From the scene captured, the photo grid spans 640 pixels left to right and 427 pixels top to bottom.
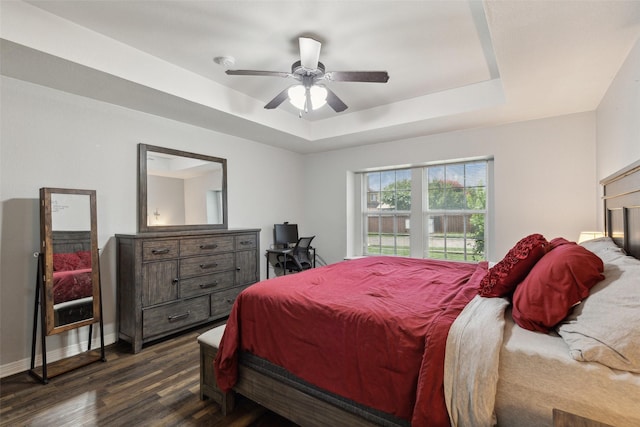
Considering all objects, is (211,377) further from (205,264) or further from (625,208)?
(625,208)

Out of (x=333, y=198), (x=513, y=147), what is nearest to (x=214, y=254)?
(x=333, y=198)

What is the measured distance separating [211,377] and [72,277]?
163cm

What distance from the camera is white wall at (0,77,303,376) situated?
2.42 metres

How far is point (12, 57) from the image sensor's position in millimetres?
2109

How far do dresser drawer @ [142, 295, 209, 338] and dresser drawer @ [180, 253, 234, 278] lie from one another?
0.94ft

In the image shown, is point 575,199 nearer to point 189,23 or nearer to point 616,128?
point 616,128

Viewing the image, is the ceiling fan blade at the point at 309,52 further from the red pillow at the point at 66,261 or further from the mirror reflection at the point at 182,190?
the red pillow at the point at 66,261

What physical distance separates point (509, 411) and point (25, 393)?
3045 mm

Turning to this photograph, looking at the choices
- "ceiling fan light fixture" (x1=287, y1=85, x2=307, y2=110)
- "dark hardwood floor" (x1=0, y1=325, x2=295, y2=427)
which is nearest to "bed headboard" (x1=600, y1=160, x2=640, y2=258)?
"ceiling fan light fixture" (x1=287, y1=85, x2=307, y2=110)

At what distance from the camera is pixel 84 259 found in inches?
105

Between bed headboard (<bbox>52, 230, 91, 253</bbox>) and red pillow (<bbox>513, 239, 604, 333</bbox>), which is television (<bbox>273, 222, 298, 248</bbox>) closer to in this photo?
bed headboard (<bbox>52, 230, 91, 253</bbox>)

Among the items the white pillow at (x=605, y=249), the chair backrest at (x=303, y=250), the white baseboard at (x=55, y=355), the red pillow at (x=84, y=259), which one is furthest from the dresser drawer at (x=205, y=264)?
the white pillow at (x=605, y=249)

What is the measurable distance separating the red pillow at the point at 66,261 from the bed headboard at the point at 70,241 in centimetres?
4

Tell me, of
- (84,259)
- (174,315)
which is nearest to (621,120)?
(174,315)
